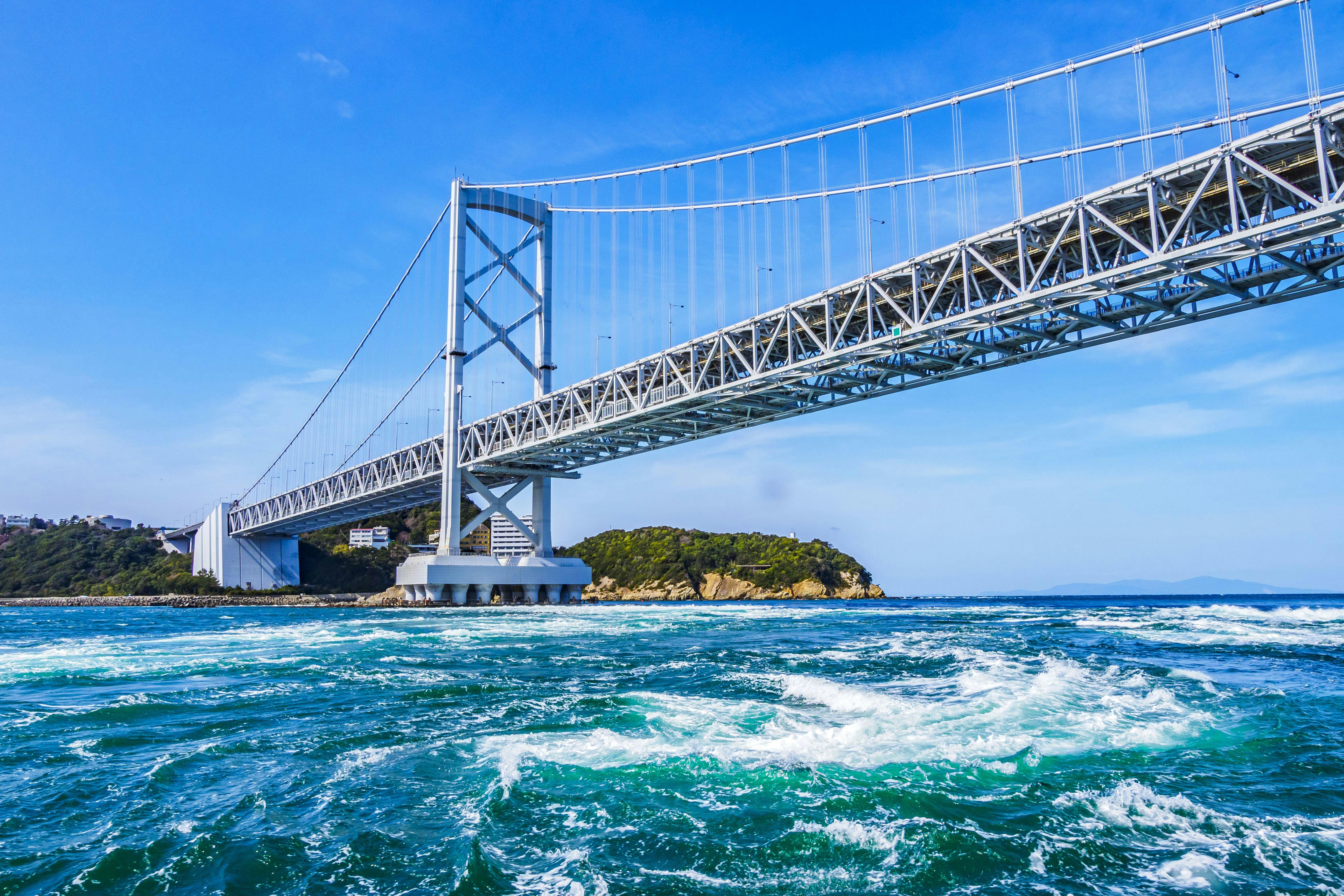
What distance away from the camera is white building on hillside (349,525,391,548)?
8744 centimetres

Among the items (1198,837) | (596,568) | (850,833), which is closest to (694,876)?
(850,833)

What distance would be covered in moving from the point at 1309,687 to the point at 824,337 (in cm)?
1852

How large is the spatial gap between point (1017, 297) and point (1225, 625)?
11793 mm

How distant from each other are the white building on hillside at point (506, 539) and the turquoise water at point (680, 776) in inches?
1393

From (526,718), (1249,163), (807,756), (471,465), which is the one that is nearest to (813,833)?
(807,756)

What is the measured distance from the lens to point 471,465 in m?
42.6

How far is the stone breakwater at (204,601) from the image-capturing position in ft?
184

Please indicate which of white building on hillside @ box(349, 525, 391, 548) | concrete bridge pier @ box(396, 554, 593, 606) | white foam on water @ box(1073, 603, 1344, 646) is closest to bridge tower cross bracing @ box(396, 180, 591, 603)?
concrete bridge pier @ box(396, 554, 593, 606)

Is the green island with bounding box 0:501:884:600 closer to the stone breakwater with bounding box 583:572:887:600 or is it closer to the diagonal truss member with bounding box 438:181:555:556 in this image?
the stone breakwater with bounding box 583:572:887:600

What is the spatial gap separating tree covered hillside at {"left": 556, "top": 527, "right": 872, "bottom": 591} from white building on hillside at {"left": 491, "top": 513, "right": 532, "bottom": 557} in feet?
23.3

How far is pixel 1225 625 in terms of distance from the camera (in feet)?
78.0

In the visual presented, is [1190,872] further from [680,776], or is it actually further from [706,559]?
[706,559]

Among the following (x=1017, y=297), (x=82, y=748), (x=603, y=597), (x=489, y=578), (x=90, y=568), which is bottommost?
(x=603, y=597)

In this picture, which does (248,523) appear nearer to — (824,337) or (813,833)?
(824,337)
